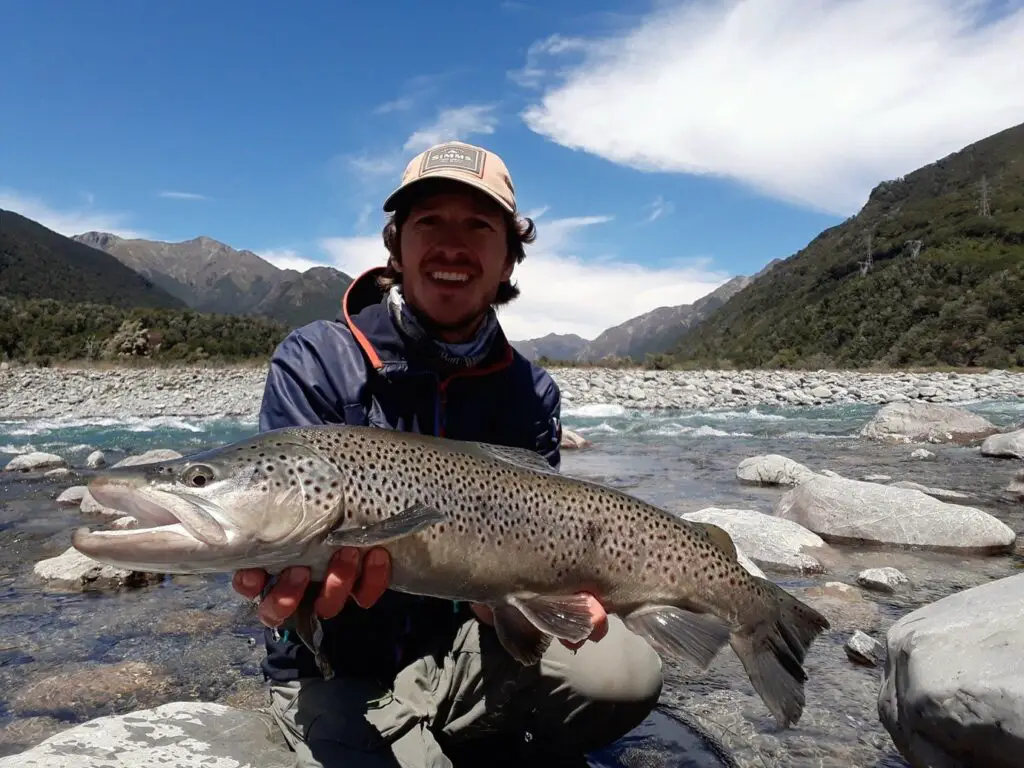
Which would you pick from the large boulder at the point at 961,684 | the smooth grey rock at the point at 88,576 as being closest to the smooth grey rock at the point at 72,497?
the smooth grey rock at the point at 88,576

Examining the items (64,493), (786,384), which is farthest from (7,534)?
(786,384)

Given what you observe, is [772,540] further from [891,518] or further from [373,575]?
[373,575]

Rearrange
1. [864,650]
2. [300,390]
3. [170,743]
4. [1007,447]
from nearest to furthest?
1. [170,743]
2. [300,390]
3. [864,650]
4. [1007,447]

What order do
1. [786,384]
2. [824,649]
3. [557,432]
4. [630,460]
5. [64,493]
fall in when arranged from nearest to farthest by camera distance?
[557,432] < [824,649] < [64,493] < [630,460] < [786,384]

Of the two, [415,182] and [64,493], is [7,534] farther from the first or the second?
[415,182]

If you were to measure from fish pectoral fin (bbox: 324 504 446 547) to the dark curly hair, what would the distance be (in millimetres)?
1696

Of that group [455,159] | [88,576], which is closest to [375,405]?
→ [455,159]

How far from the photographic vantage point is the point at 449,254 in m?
3.45

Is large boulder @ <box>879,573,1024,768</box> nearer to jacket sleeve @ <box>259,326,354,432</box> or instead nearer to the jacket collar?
the jacket collar

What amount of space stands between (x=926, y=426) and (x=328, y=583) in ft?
56.7

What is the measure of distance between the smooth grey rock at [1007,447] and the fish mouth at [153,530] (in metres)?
14.4

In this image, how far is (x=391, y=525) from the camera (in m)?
2.41

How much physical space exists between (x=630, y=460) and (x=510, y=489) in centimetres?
1127

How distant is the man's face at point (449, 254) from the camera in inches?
136
